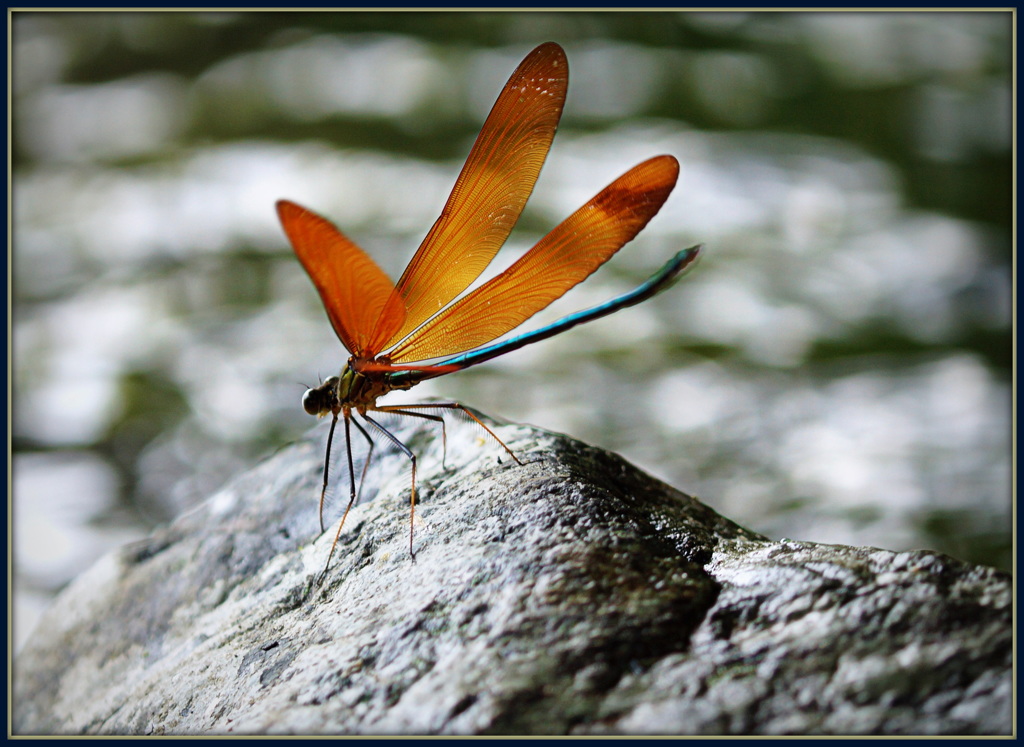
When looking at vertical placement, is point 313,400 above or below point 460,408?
above

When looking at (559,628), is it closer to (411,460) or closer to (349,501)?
(411,460)

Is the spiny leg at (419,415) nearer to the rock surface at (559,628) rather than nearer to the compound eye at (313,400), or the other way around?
the rock surface at (559,628)

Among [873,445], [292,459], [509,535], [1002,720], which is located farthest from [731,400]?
[1002,720]

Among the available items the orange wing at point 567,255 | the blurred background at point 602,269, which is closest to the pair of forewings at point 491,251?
the orange wing at point 567,255

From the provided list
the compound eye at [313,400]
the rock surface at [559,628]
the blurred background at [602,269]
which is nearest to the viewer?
the rock surface at [559,628]

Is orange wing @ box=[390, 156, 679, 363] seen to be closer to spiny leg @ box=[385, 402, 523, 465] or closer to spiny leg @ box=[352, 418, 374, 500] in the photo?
spiny leg @ box=[385, 402, 523, 465]

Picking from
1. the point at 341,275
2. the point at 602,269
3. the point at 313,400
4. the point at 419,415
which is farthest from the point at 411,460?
the point at 602,269
